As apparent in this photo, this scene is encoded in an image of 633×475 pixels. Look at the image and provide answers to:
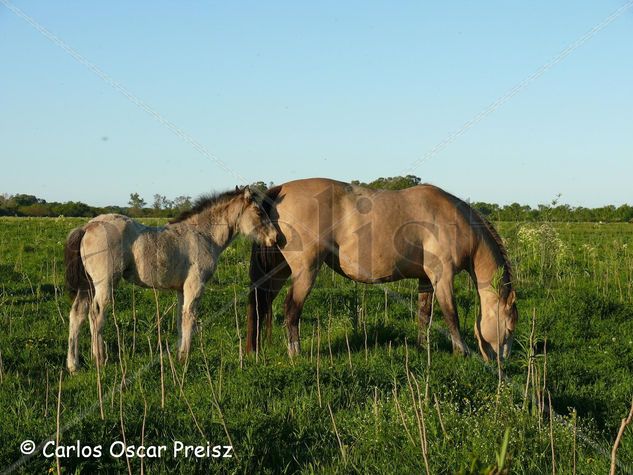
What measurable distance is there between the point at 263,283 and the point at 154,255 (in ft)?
5.86

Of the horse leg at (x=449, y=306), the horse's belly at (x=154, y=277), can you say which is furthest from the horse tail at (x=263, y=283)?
the horse leg at (x=449, y=306)

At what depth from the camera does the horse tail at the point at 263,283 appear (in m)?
9.37

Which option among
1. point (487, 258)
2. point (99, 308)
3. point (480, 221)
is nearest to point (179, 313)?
point (99, 308)

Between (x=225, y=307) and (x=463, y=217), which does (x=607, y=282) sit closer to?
(x=463, y=217)

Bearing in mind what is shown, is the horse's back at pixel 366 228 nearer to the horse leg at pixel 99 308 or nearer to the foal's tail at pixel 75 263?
the horse leg at pixel 99 308

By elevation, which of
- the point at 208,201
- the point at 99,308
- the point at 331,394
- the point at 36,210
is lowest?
the point at 331,394

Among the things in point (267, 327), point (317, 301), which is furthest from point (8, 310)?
point (317, 301)

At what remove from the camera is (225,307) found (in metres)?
11.0

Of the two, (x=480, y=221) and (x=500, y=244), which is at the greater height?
(x=480, y=221)

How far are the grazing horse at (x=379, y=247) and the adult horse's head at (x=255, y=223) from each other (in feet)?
0.58

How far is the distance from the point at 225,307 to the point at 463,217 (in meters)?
3.99

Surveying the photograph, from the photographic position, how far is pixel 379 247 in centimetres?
970

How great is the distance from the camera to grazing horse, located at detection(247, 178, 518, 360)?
9.52m

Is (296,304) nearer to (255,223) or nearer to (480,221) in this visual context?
(255,223)
